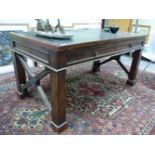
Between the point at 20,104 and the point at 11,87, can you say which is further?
the point at 11,87

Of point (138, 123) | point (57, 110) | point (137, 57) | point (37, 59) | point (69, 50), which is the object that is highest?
point (69, 50)

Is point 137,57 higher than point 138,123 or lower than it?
higher

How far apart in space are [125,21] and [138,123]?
2856 millimetres

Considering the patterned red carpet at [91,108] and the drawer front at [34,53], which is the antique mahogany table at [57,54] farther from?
the patterned red carpet at [91,108]

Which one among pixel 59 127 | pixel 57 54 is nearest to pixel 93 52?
pixel 57 54

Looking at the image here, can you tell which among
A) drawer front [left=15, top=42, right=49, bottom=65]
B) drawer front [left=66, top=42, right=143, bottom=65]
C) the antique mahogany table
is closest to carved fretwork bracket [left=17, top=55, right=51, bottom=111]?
the antique mahogany table

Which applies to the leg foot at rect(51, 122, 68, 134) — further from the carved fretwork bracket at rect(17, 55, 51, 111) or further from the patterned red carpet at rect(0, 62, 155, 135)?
the carved fretwork bracket at rect(17, 55, 51, 111)

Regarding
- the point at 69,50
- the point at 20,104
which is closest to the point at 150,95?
the point at 69,50

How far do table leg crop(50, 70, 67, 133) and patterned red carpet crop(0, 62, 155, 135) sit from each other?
76 mm

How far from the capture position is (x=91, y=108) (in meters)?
1.74

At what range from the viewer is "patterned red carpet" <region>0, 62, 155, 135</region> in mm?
1457
